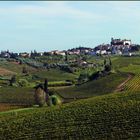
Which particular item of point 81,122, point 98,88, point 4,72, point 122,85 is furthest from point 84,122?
point 4,72

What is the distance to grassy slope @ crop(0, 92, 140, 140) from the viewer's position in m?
36.2

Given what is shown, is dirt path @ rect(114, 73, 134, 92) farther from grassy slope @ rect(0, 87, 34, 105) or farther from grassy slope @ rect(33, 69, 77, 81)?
grassy slope @ rect(33, 69, 77, 81)

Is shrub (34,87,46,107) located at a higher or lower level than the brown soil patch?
higher

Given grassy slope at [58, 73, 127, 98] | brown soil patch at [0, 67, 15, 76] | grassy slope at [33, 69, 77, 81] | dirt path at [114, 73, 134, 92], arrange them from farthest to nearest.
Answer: brown soil patch at [0, 67, 15, 76]
grassy slope at [33, 69, 77, 81]
grassy slope at [58, 73, 127, 98]
dirt path at [114, 73, 134, 92]

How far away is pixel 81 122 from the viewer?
3825 cm

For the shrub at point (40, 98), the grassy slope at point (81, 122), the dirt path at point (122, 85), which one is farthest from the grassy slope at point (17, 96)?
the grassy slope at point (81, 122)

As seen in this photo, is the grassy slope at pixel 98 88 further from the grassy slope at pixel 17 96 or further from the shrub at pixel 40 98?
the shrub at pixel 40 98

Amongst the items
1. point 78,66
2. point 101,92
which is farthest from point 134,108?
point 78,66

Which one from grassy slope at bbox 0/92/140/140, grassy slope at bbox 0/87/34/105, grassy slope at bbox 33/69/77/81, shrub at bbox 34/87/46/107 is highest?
grassy slope at bbox 0/92/140/140

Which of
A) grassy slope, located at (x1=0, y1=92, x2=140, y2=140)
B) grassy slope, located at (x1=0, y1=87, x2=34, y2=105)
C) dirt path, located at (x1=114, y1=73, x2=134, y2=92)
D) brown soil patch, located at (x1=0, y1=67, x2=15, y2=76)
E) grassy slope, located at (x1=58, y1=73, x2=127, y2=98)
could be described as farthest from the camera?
brown soil patch, located at (x1=0, y1=67, x2=15, y2=76)

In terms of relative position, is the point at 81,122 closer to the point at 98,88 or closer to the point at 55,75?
the point at 98,88

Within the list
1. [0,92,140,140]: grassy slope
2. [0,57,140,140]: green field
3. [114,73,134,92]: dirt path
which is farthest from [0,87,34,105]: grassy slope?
[0,92,140,140]: grassy slope

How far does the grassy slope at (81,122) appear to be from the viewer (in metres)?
36.2

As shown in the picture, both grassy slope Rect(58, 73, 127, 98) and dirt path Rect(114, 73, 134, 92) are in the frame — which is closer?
dirt path Rect(114, 73, 134, 92)
